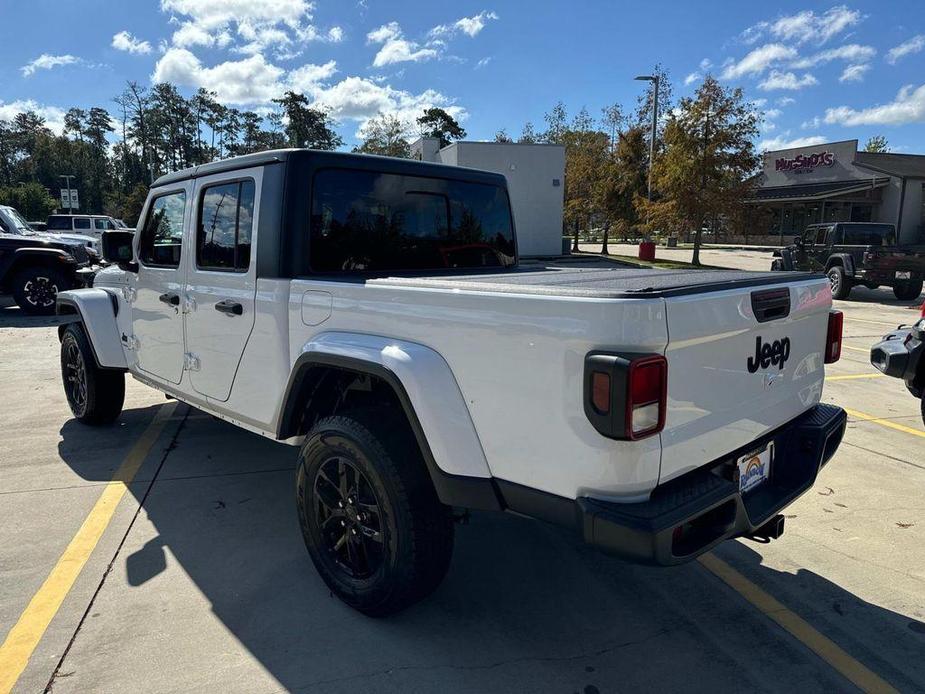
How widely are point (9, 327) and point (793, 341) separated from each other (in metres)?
12.8

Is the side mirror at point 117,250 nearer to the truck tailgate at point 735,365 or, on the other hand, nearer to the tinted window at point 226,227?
the tinted window at point 226,227

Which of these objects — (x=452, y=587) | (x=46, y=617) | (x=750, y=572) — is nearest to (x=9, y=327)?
(x=46, y=617)

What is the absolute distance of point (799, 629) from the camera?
2.78m

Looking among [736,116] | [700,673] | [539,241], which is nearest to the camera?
[700,673]

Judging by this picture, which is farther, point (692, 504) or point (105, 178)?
point (105, 178)

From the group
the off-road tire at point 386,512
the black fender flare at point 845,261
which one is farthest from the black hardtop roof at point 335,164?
the black fender flare at point 845,261

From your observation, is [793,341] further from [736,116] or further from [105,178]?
[105,178]

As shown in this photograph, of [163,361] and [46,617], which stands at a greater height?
[163,361]

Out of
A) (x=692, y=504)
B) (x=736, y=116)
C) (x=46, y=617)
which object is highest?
(x=736, y=116)

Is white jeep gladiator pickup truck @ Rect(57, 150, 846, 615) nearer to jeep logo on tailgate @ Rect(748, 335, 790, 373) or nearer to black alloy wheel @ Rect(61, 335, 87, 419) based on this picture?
jeep logo on tailgate @ Rect(748, 335, 790, 373)

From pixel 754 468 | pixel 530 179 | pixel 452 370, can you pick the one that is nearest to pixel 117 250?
pixel 452 370

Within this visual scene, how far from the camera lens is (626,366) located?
6.23 feet

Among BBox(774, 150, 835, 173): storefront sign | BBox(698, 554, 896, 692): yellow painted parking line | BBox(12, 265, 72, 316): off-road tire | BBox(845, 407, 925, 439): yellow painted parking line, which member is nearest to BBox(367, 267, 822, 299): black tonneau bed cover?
BBox(698, 554, 896, 692): yellow painted parking line

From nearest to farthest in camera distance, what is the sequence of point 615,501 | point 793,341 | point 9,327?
point 615,501, point 793,341, point 9,327
